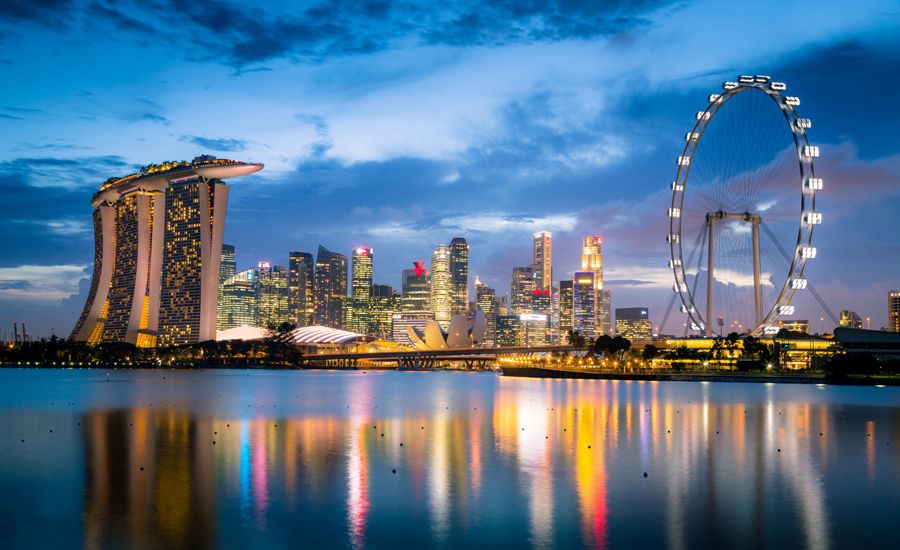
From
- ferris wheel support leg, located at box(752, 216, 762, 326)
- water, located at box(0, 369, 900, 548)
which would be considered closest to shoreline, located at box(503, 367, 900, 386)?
ferris wheel support leg, located at box(752, 216, 762, 326)

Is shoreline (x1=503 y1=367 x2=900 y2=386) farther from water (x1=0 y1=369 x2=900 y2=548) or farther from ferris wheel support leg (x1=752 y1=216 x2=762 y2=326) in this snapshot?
water (x1=0 y1=369 x2=900 y2=548)

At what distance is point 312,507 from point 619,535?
27.6 feet

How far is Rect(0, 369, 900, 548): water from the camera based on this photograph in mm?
20922

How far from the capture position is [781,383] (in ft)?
435

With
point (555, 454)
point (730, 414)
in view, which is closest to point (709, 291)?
point (730, 414)

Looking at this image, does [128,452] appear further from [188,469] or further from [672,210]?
[672,210]

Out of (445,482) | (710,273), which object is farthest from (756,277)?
(445,482)

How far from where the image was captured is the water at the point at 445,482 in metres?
20.9

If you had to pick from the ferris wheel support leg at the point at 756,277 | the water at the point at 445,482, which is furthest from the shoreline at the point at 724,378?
the water at the point at 445,482

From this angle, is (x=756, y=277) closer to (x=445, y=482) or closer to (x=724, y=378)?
(x=724, y=378)

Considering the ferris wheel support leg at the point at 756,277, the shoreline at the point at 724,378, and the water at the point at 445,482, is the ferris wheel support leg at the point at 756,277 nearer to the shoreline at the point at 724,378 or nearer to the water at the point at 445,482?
the shoreline at the point at 724,378

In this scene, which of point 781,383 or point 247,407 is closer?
point 247,407

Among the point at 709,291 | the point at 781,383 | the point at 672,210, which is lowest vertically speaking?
the point at 781,383

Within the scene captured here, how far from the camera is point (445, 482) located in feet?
93.8
